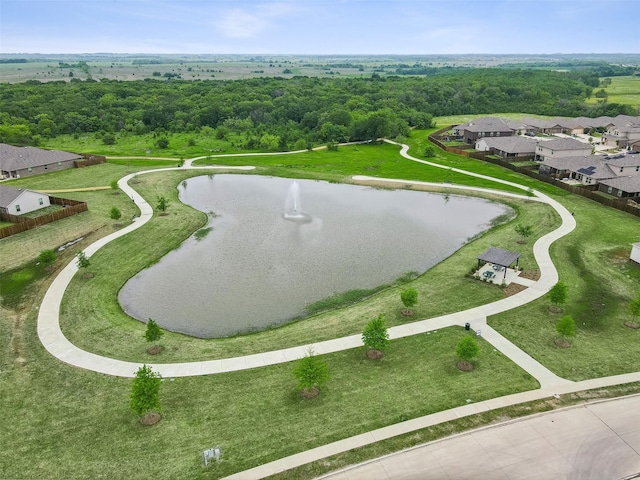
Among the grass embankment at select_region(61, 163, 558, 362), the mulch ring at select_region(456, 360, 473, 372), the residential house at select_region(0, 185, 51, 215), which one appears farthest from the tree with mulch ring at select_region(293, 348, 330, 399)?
the residential house at select_region(0, 185, 51, 215)

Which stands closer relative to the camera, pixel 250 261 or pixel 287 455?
pixel 287 455

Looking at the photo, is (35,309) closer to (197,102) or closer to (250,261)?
(250,261)

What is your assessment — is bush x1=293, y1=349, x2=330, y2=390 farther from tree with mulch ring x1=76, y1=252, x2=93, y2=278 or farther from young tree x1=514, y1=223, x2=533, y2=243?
young tree x1=514, y1=223, x2=533, y2=243

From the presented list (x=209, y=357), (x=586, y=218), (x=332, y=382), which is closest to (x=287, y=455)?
(x=332, y=382)

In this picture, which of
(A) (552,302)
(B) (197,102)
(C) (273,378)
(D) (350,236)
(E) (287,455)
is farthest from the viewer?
(B) (197,102)

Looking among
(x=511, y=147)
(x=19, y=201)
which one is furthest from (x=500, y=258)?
(x=19, y=201)

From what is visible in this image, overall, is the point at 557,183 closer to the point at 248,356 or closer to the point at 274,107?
the point at 248,356
